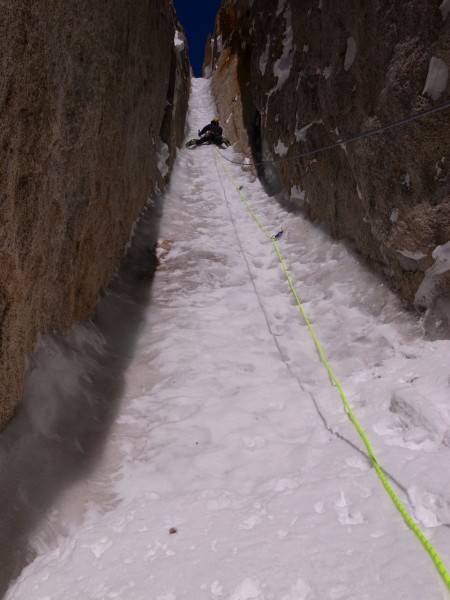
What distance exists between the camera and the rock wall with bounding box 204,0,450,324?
3.34 metres

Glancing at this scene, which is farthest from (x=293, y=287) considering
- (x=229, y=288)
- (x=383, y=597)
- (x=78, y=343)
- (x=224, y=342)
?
(x=383, y=597)

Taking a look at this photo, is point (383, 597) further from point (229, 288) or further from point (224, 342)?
point (229, 288)

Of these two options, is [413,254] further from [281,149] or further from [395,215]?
[281,149]

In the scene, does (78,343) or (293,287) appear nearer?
(78,343)

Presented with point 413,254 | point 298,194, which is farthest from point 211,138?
point 413,254

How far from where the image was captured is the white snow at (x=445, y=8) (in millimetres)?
3172

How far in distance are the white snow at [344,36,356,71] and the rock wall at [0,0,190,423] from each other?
7.54 ft

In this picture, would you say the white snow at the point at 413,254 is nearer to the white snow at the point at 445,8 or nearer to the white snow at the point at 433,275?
the white snow at the point at 433,275

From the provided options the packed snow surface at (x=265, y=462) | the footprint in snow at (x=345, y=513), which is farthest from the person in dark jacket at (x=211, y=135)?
the footprint in snow at (x=345, y=513)

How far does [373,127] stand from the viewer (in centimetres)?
412

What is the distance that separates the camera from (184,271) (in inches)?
216

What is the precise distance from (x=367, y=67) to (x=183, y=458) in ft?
12.3

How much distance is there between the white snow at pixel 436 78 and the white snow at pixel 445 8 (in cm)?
26

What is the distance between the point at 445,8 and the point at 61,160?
9.30 ft
